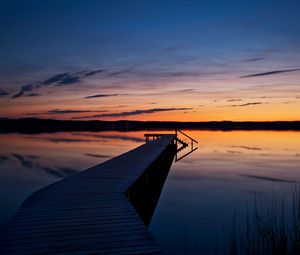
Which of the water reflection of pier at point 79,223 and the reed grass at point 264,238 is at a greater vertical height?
the water reflection of pier at point 79,223

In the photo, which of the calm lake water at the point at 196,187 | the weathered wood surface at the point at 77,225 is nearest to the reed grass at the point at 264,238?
the calm lake water at the point at 196,187

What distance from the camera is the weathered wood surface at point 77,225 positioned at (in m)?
3.73

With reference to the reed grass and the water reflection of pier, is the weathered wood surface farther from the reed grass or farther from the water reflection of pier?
the reed grass

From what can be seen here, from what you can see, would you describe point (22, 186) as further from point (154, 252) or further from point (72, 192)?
point (154, 252)

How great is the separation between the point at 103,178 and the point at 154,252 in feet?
15.7

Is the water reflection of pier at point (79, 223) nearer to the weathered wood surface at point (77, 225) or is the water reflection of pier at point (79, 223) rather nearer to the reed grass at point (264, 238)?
the weathered wood surface at point (77, 225)

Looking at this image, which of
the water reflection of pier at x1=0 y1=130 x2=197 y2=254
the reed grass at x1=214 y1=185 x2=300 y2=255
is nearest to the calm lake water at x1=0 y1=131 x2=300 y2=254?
the reed grass at x1=214 y1=185 x2=300 y2=255

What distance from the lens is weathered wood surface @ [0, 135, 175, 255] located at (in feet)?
12.2

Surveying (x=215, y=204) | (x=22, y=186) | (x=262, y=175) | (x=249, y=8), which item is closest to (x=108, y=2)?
(x=249, y=8)

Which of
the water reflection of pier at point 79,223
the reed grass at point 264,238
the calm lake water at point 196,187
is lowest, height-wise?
the calm lake water at point 196,187

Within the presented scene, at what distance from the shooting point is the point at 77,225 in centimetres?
451

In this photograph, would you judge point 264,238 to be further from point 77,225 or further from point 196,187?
point 196,187

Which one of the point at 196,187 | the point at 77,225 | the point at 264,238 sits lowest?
the point at 196,187

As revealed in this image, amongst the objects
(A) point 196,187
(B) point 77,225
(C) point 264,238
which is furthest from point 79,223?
(A) point 196,187
